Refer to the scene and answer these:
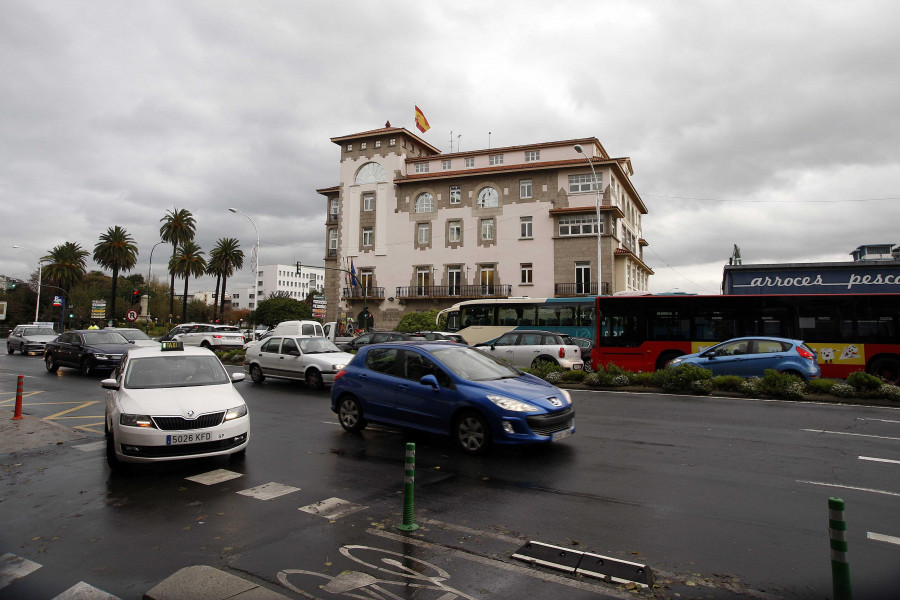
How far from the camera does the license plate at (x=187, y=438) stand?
6.98 m

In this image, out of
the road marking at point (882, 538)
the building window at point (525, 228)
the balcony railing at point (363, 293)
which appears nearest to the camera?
the road marking at point (882, 538)

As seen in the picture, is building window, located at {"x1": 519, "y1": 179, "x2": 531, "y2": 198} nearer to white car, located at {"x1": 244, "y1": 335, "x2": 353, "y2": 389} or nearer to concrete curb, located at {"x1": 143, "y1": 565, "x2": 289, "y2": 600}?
white car, located at {"x1": 244, "y1": 335, "x2": 353, "y2": 389}

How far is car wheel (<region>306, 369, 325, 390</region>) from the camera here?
16.3 meters

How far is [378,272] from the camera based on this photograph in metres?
49.7

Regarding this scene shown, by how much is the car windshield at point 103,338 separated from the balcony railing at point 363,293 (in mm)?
27397

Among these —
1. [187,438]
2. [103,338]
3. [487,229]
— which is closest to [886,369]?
[187,438]

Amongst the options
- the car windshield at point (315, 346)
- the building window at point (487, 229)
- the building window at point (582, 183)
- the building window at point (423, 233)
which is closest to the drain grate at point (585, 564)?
the car windshield at point (315, 346)

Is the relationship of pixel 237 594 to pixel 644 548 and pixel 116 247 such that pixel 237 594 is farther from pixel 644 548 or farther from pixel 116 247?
pixel 116 247

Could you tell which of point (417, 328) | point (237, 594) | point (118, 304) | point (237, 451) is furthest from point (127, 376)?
point (118, 304)

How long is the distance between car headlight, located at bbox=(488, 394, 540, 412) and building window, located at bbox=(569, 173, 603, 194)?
124 ft

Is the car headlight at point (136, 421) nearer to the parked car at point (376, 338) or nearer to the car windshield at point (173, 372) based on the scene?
the car windshield at point (173, 372)

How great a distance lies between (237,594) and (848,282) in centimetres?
2550

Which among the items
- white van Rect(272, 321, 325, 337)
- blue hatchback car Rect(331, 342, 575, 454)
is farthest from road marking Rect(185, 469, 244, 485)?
white van Rect(272, 321, 325, 337)

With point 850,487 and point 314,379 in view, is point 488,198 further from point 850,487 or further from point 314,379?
point 850,487
